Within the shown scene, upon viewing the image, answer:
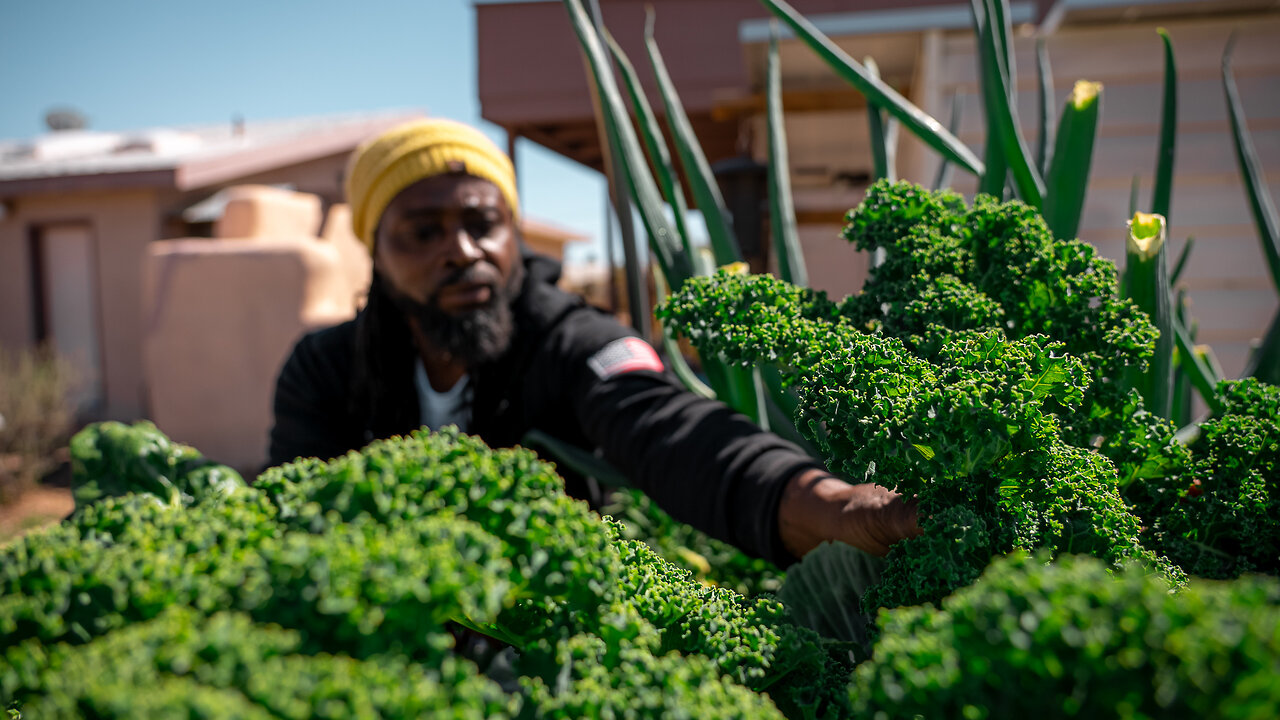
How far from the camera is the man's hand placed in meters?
0.73

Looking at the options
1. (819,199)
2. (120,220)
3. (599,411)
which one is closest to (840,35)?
(819,199)

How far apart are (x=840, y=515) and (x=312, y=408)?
4.56 feet

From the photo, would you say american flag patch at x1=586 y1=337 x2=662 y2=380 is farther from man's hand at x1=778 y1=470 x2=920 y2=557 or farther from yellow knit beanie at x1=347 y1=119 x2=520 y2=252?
yellow knit beanie at x1=347 y1=119 x2=520 y2=252

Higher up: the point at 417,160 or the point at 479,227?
the point at 417,160

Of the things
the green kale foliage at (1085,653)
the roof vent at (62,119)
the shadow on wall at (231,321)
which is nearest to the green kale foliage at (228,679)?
the green kale foliage at (1085,653)

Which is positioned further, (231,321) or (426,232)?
(231,321)

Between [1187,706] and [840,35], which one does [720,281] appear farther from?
[840,35]

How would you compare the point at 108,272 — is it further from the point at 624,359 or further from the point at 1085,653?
the point at 1085,653

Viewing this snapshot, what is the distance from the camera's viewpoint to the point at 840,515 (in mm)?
865

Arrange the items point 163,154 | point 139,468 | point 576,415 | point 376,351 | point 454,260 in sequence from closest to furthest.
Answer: point 139,468 < point 576,415 < point 454,260 < point 376,351 < point 163,154

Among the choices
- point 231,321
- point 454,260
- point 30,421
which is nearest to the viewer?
point 454,260

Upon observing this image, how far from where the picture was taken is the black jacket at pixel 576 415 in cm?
106

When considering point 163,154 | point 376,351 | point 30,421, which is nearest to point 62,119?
point 163,154

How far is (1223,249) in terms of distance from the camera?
3186 mm
